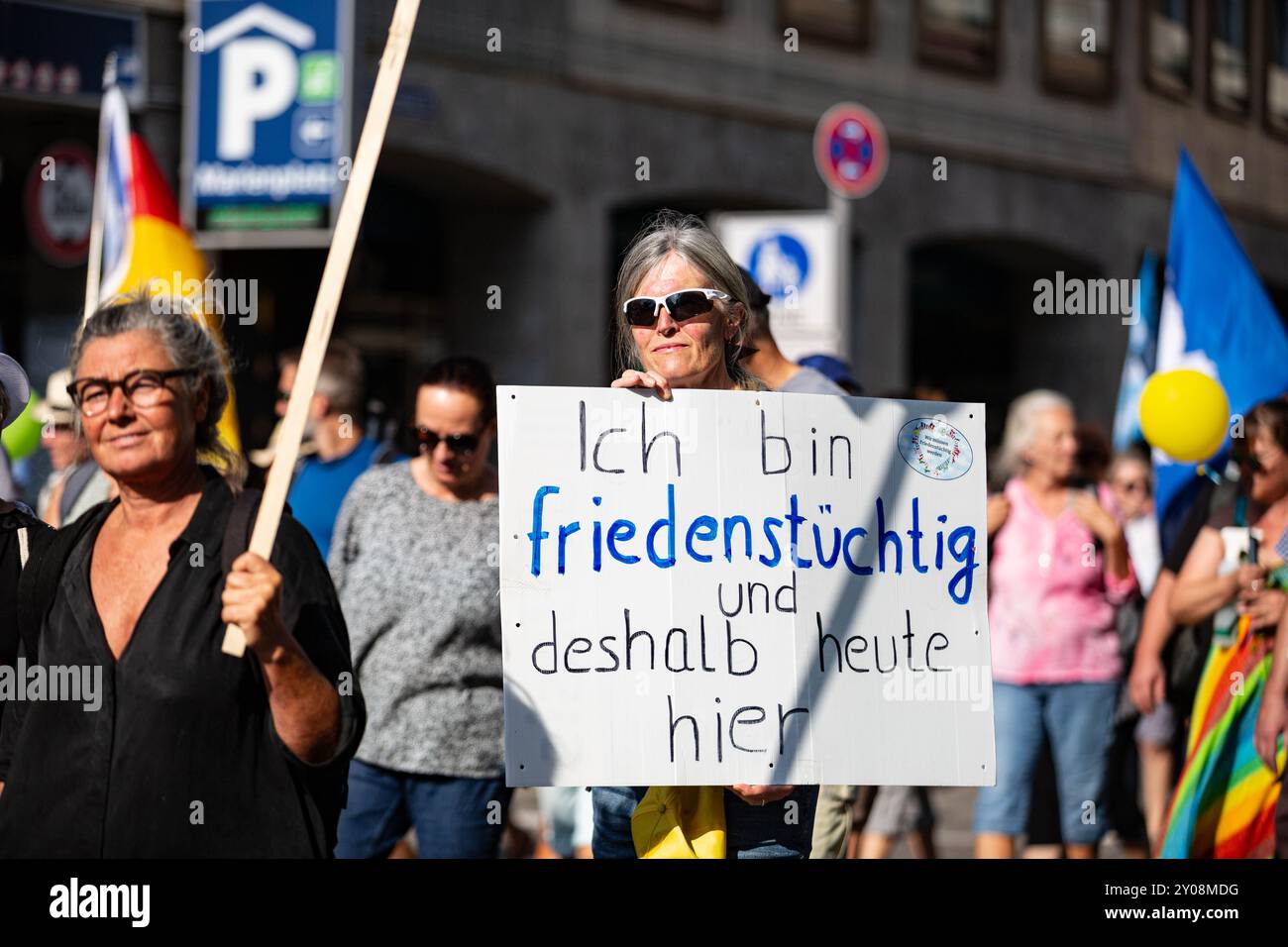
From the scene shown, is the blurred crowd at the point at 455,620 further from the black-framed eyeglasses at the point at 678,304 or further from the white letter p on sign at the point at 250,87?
the white letter p on sign at the point at 250,87

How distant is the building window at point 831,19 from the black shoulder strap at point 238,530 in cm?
1664

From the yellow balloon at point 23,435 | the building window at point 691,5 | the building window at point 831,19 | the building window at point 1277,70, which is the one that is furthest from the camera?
the building window at point 1277,70

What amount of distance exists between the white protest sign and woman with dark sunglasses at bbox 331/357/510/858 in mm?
1754

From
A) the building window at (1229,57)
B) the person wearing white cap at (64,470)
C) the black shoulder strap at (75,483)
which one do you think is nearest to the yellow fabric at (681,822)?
the person wearing white cap at (64,470)

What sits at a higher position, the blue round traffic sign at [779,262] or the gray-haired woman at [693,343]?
the blue round traffic sign at [779,262]

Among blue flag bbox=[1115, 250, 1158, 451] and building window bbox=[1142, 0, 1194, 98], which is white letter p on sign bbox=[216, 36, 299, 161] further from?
building window bbox=[1142, 0, 1194, 98]

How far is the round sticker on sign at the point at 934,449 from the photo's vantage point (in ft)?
13.2

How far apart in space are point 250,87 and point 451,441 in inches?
381

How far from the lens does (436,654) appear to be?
5586 mm

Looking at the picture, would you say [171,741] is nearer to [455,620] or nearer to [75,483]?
[455,620]

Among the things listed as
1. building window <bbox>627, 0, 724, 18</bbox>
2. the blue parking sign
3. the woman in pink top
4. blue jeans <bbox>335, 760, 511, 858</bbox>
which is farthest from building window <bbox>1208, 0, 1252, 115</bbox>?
blue jeans <bbox>335, 760, 511, 858</bbox>

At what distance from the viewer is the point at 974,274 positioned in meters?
23.7

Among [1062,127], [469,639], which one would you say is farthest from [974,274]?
[469,639]
